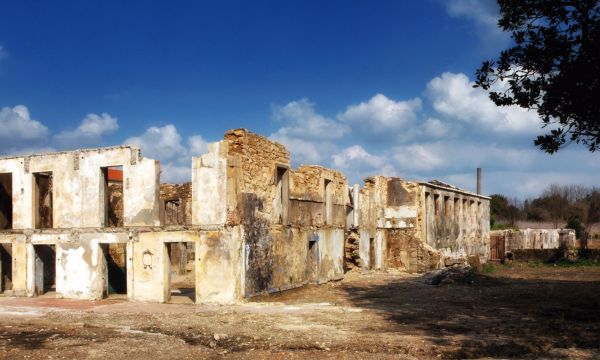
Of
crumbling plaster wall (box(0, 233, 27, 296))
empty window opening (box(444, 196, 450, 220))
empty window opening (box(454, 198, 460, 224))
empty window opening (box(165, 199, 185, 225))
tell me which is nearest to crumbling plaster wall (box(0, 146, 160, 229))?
crumbling plaster wall (box(0, 233, 27, 296))

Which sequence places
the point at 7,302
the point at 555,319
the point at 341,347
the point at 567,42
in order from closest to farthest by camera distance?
the point at 341,347
the point at 567,42
the point at 555,319
the point at 7,302

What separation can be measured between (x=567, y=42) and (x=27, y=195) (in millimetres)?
15922

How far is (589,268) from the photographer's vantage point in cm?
2788

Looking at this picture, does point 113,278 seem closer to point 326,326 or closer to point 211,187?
point 211,187

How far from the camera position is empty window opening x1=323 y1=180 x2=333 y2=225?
22.2 metres

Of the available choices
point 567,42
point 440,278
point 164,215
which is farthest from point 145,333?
point 164,215

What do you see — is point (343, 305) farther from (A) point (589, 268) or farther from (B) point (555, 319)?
(A) point (589, 268)

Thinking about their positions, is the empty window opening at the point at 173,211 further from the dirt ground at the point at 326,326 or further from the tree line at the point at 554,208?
the tree line at the point at 554,208

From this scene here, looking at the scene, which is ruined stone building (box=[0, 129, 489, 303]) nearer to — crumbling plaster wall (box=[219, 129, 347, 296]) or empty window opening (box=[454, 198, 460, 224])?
crumbling plaster wall (box=[219, 129, 347, 296])

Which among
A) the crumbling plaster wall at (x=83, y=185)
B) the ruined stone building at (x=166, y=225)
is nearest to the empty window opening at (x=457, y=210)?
the ruined stone building at (x=166, y=225)

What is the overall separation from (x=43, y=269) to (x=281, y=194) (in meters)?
A: 8.10

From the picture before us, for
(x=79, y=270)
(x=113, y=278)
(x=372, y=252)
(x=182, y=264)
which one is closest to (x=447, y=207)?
(x=372, y=252)

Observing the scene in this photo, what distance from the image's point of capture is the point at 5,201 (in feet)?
66.0

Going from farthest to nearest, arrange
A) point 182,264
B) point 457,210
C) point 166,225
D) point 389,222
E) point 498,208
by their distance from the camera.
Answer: point 498,208 → point 457,210 → point 389,222 → point 182,264 → point 166,225
